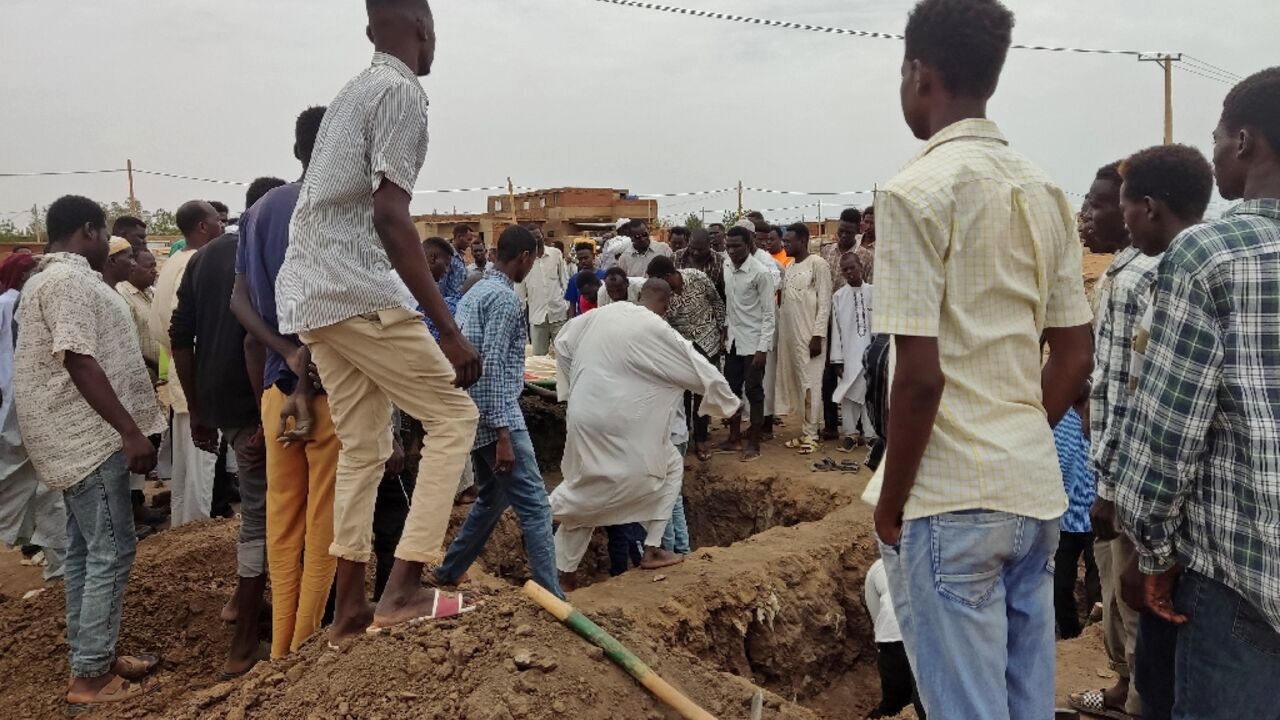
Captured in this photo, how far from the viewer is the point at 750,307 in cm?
843

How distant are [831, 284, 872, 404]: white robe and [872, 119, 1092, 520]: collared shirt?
6.43 metres

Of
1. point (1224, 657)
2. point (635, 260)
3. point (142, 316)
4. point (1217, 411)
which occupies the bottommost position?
point (1224, 657)

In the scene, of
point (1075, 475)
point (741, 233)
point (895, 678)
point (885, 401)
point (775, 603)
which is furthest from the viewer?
point (741, 233)

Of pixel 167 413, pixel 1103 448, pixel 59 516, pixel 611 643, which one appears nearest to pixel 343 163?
pixel 611 643

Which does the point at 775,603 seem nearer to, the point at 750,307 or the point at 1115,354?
the point at 1115,354

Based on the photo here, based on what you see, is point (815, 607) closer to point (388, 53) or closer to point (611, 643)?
point (611, 643)

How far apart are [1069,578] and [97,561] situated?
4.84 m

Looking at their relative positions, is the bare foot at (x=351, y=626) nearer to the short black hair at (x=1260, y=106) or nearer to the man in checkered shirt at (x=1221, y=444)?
the man in checkered shirt at (x=1221, y=444)

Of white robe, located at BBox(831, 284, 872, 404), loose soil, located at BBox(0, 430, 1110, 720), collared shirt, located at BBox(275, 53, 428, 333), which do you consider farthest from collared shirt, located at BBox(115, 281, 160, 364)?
white robe, located at BBox(831, 284, 872, 404)

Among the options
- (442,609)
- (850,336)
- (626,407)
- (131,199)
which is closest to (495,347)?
(626,407)

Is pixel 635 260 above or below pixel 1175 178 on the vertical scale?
below

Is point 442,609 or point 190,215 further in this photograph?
point 190,215

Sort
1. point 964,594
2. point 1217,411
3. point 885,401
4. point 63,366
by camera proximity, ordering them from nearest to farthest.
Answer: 1. point 964,594
2. point 1217,411
3. point 885,401
4. point 63,366

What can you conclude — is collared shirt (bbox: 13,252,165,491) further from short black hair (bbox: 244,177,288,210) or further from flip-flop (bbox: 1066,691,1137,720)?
flip-flop (bbox: 1066,691,1137,720)
